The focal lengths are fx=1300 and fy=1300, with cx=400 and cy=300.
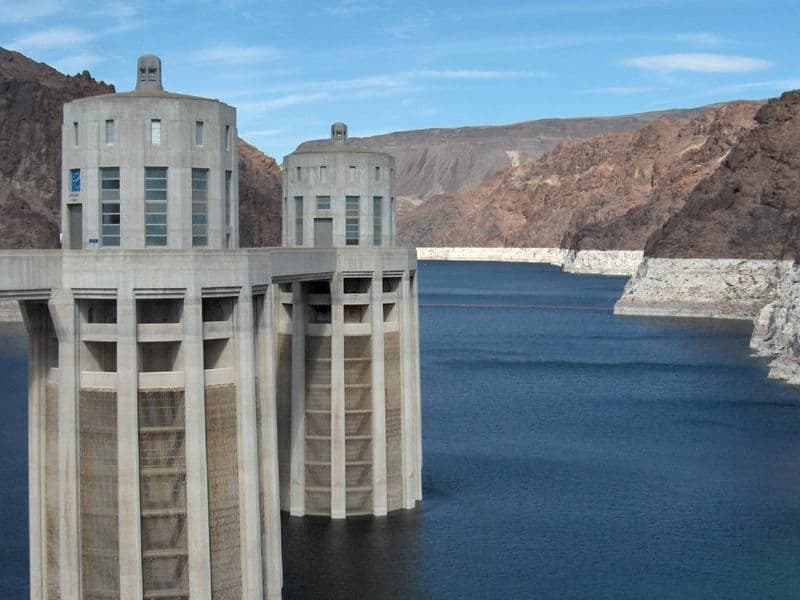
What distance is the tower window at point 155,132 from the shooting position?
28969 millimetres

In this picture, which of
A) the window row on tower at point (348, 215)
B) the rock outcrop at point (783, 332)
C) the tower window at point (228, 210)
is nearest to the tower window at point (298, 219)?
the window row on tower at point (348, 215)

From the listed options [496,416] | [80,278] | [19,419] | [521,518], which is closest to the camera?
[80,278]

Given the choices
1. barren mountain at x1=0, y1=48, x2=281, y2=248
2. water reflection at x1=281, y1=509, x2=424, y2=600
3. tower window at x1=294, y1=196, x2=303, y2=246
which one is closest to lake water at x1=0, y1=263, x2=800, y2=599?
water reflection at x1=281, y1=509, x2=424, y2=600

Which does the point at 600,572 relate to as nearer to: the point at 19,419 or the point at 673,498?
the point at 673,498

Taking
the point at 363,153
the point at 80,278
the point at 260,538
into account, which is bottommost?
the point at 260,538

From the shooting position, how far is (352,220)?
43188 millimetres

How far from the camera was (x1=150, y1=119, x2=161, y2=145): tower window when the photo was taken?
29.0m

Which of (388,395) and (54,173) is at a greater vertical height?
(54,173)

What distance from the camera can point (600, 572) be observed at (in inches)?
1561

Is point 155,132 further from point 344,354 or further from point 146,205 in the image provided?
point 344,354

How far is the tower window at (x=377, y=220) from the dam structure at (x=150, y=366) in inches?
504

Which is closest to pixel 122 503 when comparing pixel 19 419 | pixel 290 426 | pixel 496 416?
pixel 290 426

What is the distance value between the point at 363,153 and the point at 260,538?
16812mm

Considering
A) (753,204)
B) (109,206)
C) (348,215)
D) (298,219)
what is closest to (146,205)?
(109,206)
